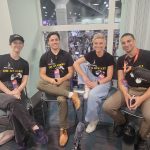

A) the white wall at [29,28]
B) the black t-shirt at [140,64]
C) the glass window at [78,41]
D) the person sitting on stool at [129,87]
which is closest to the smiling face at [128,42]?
the person sitting on stool at [129,87]

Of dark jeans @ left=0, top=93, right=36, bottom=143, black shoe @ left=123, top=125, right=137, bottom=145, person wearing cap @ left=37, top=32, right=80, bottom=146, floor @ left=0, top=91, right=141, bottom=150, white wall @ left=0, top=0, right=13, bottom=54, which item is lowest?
floor @ left=0, top=91, right=141, bottom=150

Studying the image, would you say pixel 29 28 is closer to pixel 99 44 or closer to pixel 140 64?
pixel 99 44

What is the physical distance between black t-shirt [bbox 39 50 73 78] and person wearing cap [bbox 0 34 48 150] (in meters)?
0.26

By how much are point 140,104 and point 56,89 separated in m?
0.97

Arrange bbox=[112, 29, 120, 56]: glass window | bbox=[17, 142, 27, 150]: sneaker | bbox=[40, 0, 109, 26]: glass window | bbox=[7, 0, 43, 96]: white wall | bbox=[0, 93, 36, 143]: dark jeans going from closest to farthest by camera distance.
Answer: bbox=[0, 93, 36, 143]: dark jeans, bbox=[17, 142, 27, 150]: sneaker, bbox=[7, 0, 43, 96]: white wall, bbox=[112, 29, 120, 56]: glass window, bbox=[40, 0, 109, 26]: glass window

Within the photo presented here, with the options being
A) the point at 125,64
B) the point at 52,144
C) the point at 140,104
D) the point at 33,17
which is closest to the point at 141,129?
the point at 140,104

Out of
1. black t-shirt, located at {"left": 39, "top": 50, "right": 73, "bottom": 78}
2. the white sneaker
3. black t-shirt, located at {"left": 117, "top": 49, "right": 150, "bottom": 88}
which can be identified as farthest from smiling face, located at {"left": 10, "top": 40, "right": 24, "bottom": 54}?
black t-shirt, located at {"left": 117, "top": 49, "right": 150, "bottom": 88}

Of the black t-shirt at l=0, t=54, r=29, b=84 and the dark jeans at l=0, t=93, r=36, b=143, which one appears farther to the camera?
the black t-shirt at l=0, t=54, r=29, b=84

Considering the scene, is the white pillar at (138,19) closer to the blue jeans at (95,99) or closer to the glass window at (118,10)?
the glass window at (118,10)

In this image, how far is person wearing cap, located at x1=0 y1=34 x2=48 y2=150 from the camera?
6.46 ft

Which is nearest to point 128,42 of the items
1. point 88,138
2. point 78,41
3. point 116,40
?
point 116,40

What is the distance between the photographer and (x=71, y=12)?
3213 mm

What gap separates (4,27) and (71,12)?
1218mm

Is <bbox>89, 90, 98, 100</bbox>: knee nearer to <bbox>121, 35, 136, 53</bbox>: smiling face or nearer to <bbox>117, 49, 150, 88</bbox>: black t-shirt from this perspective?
<bbox>117, 49, 150, 88</bbox>: black t-shirt
